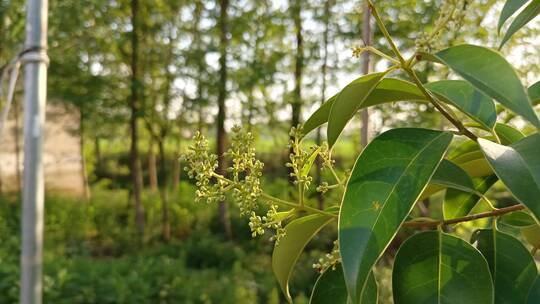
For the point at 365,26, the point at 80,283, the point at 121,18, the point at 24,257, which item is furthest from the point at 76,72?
the point at 365,26

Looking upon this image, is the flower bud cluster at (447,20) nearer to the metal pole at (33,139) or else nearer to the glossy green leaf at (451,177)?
the glossy green leaf at (451,177)

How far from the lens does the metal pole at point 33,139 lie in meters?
1.43

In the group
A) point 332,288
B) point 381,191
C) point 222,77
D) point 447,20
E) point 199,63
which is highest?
point 199,63

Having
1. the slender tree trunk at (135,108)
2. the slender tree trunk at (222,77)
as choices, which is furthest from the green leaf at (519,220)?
the slender tree trunk at (135,108)

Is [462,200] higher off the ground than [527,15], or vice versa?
[527,15]

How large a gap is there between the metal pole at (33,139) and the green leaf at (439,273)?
116 cm

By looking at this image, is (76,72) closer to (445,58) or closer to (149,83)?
(149,83)

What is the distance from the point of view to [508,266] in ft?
1.79

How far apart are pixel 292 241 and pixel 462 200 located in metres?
0.23

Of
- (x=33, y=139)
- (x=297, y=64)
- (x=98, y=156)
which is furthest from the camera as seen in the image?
(x=98, y=156)

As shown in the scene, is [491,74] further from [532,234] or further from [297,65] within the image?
[297,65]

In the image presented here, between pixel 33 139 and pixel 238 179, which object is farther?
pixel 33 139

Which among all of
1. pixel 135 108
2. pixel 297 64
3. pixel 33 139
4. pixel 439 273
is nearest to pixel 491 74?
pixel 439 273

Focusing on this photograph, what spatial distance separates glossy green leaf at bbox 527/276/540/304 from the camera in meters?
0.48
